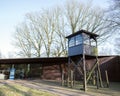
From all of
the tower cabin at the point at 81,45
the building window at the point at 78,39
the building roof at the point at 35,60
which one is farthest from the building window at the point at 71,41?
the building roof at the point at 35,60

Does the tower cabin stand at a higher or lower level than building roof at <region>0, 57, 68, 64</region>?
higher

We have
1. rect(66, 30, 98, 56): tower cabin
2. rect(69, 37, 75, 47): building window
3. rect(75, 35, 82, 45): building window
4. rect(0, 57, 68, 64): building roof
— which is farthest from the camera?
rect(0, 57, 68, 64): building roof

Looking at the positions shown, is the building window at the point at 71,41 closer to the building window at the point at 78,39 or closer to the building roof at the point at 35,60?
the building window at the point at 78,39

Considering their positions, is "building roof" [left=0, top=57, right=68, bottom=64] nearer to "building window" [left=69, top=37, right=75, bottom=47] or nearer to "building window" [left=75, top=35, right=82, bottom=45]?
"building window" [left=69, top=37, right=75, bottom=47]

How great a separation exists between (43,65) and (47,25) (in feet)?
31.5

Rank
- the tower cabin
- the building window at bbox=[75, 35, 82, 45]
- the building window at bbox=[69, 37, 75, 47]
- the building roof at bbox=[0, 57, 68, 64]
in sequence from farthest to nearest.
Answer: the building roof at bbox=[0, 57, 68, 64], the building window at bbox=[69, 37, 75, 47], the building window at bbox=[75, 35, 82, 45], the tower cabin

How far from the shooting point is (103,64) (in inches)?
727

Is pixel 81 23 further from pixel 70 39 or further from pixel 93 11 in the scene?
pixel 70 39

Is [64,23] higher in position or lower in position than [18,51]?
higher

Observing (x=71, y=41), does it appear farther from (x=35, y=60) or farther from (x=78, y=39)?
(x=35, y=60)

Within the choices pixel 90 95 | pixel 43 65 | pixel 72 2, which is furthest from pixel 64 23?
pixel 90 95

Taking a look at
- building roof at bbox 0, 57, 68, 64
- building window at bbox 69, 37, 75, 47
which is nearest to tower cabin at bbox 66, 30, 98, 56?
building window at bbox 69, 37, 75, 47

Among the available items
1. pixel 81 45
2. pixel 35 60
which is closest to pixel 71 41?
pixel 81 45

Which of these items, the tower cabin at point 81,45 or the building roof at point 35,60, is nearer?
the tower cabin at point 81,45
